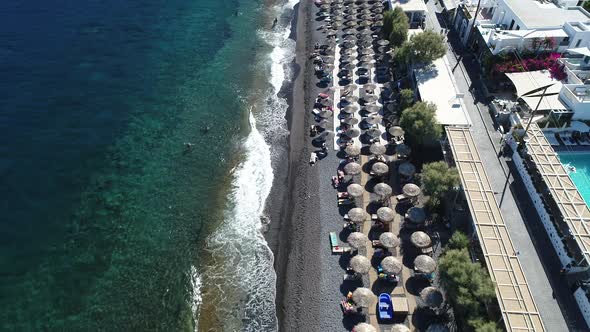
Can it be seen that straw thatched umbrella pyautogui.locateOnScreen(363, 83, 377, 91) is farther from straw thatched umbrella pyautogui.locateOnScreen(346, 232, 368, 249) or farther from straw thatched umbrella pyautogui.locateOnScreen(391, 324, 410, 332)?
straw thatched umbrella pyautogui.locateOnScreen(391, 324, 410, 332)

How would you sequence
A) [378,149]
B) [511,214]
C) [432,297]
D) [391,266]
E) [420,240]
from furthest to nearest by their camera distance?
[378,149], [511,214], [420,240], [391,266], [432,297]

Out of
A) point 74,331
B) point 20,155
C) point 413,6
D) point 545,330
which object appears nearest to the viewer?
point 545,330

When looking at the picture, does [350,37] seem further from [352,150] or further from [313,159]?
[313,159]

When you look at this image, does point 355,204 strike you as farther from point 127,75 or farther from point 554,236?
point 127,75

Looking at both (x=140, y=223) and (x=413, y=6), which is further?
(x=413, y=6)

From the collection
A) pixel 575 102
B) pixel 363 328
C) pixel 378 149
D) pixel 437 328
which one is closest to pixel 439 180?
pixel 378 149

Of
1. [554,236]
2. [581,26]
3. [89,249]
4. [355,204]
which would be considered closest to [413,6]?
[581,26]
